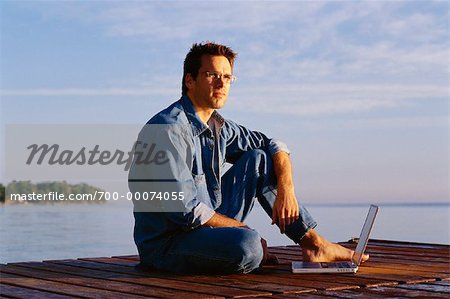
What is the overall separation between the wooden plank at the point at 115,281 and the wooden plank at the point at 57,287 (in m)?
0.07

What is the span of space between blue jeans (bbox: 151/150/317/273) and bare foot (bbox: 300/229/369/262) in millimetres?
42

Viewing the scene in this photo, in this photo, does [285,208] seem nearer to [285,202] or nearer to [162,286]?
[285,202]

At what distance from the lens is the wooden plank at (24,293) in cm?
271

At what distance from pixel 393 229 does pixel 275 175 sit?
21.0 feet

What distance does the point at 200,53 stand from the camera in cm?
340

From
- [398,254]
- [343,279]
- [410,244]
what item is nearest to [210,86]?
[343,279]

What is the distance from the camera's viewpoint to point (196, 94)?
3373 millimetres

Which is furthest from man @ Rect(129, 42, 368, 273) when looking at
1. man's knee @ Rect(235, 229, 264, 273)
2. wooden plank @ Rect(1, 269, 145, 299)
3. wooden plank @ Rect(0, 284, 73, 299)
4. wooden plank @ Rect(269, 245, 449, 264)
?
wooden plank @ Rect(269, 245, 449, 264)

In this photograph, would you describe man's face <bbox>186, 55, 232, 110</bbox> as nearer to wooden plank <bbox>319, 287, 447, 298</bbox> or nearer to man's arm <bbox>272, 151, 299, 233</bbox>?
man's arm <bbox>272, 151, 299, 233</bbox>

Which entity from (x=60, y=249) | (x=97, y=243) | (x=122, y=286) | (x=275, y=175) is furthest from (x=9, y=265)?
(x=97, y=243)

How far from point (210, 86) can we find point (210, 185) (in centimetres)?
41

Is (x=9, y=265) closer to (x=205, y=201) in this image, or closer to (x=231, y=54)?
(x=205, y=201)

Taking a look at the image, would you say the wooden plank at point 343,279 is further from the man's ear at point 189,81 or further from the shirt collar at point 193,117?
the man's ear at point 189,81

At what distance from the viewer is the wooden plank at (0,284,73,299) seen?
2.71 metres
